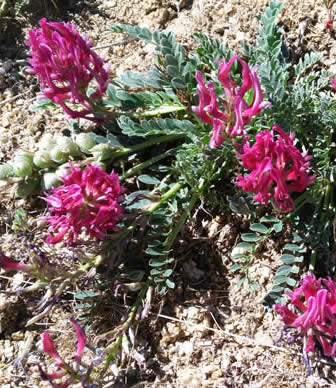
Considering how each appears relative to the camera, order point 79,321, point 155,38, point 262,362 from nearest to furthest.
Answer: point 262,362 → point 79,321 → point 155,38

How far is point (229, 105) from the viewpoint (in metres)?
2.24

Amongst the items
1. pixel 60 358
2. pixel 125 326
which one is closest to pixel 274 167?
pixel 125 326

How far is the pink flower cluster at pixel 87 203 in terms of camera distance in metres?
2.27

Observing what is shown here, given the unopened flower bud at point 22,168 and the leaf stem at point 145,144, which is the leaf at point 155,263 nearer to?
the leaf stem at point 145,144

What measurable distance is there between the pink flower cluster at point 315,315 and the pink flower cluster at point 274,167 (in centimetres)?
35

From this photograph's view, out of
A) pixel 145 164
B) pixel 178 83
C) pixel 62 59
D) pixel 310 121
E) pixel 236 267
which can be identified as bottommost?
pixel 236 267

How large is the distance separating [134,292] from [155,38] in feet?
4.28

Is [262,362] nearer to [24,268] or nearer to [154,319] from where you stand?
[154,319]

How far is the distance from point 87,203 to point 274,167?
78 centimetres

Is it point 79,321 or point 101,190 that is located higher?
point 101,190

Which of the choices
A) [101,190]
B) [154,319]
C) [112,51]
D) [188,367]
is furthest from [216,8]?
[188,367]

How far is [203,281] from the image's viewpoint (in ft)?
9.05

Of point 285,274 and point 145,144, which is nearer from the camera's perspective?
point 285,274

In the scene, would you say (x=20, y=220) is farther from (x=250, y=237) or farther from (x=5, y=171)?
(x=250, y=237)
